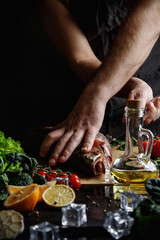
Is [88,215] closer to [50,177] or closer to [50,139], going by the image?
[50,177]

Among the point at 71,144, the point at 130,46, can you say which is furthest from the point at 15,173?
the point at 130,46

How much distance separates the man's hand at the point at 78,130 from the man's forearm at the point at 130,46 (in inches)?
5.9

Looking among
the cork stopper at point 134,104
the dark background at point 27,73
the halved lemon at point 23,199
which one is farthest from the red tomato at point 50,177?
the dark background at point 27,73

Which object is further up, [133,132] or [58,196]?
[133,132]

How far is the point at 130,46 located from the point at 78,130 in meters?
0.67

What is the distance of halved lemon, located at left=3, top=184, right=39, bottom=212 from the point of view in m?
1.24

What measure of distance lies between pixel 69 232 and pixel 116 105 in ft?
5.65

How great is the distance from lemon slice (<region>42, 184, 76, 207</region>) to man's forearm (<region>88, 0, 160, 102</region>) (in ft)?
2.86

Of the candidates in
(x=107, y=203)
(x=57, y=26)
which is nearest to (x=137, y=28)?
(x=57, y=26)

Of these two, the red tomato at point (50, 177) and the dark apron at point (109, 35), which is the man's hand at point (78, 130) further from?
the dark apron at point (109, 35)

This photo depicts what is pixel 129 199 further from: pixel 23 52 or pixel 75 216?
pixel 23 52

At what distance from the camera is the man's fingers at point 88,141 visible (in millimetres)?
1845

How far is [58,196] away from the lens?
4.38 ft

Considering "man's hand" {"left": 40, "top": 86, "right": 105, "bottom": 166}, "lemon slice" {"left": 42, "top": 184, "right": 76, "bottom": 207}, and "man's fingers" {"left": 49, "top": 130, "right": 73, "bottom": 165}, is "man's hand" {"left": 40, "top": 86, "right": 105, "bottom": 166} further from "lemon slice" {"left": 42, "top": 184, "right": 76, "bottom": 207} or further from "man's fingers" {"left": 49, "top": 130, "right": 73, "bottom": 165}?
"lemon slice" {"left": 42, "top": 184, "right": 76, "bottom": 207}
